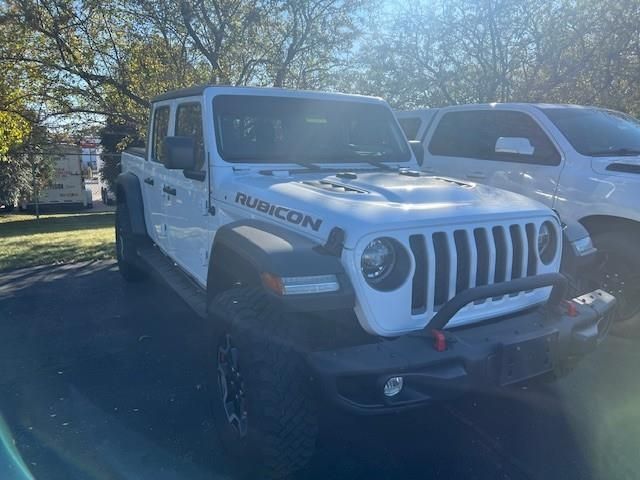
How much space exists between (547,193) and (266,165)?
2867mm

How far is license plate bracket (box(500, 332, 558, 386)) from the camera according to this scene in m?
2.53

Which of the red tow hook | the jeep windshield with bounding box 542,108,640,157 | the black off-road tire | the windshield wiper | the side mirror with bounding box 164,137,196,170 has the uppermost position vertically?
the jeep windshield with bounding box 542,108,640,157

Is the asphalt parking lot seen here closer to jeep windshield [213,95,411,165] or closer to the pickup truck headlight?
the pickup truck headlight

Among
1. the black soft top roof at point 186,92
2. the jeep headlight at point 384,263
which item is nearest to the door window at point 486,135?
the black soft top roof at point 186,92

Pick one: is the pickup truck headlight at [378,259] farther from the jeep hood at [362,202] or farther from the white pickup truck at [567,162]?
the white pickup truck at [567,162]

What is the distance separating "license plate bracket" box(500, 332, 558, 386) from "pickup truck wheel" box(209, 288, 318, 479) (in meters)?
0.93

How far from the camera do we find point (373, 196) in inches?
118

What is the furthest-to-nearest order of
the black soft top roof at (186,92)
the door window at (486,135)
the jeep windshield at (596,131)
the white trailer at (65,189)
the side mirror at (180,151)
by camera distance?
the white trailer at (65,189) < the door window at (486,135) < the jeep windshield at (596,131) < the black soft top roof at (186,92) < the side mirror at (180,151)

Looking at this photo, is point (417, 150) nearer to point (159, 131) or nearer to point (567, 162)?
point (567, 162)

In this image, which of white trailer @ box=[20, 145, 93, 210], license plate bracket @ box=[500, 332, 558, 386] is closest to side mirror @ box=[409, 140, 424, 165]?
license plate bracket @ box=[500, 332, 558, 386]

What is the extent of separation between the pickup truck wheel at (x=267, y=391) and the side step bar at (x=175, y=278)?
88 cm

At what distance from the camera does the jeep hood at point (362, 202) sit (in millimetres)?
2641

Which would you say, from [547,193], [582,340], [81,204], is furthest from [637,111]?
[81,204]

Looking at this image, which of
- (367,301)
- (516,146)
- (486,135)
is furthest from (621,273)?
(367,301)
